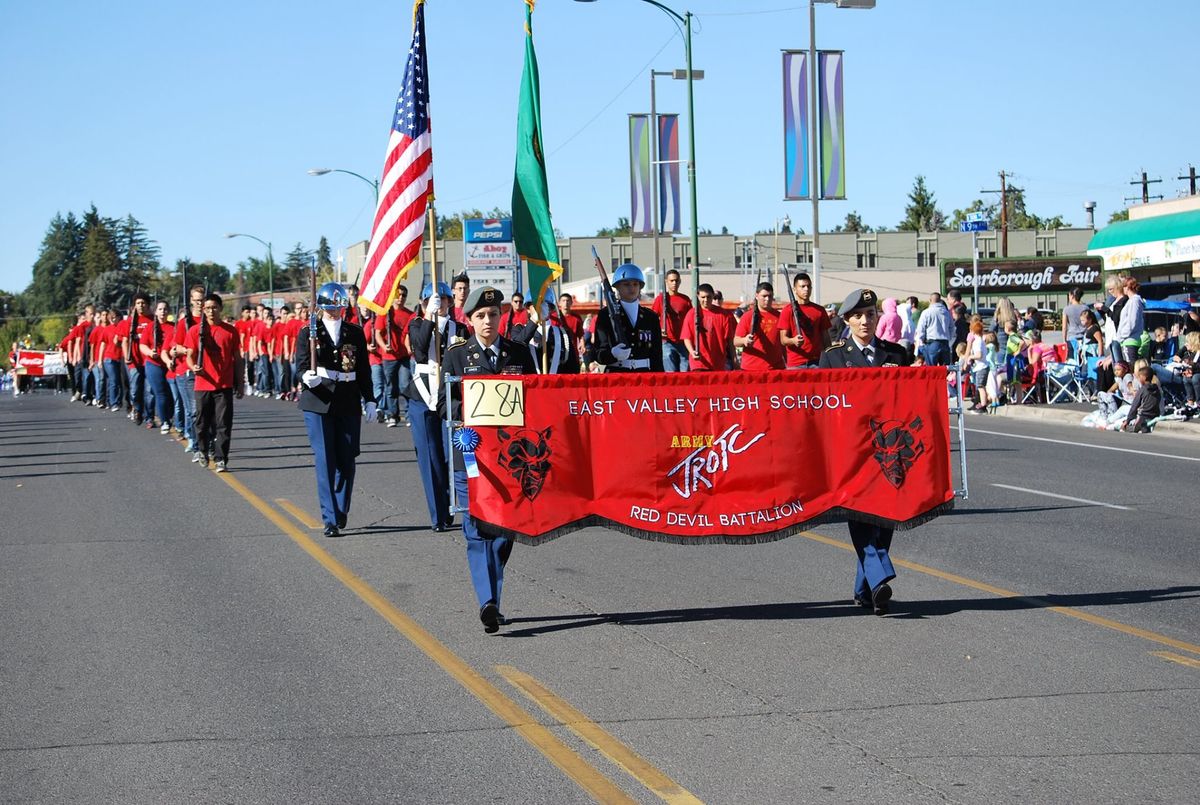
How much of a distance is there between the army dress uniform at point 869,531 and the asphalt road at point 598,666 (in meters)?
0.15

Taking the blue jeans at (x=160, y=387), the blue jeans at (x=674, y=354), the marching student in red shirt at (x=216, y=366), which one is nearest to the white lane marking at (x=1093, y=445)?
the blue jeans at (x=674, y=354)

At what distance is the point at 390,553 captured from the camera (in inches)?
431

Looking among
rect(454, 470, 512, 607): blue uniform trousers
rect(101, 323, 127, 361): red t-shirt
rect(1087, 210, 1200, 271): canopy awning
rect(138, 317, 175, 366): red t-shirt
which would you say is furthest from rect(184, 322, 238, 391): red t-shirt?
rect(1087, 210, 1200, 271): canopy awning

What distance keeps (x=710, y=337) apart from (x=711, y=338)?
0.08 ft

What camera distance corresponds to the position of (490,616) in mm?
7961

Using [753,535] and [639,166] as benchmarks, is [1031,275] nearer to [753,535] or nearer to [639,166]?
[639,166]

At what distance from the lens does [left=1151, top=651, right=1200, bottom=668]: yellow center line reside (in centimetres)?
721

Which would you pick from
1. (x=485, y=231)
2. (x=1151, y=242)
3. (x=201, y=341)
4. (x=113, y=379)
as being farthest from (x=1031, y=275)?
(x=201, y=341)

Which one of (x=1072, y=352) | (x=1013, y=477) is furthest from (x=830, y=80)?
(x=1013, y=477)

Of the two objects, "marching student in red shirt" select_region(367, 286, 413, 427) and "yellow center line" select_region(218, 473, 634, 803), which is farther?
"marching student in red shirt" select_region(367, 286, 413, 427)

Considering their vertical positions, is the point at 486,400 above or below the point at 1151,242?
below

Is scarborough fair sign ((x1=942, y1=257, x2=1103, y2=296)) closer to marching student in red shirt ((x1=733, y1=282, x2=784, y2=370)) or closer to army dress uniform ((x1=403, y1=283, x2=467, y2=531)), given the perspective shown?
marching student in red shirt ((x1=733, y1=282, x2=784, y2=370))

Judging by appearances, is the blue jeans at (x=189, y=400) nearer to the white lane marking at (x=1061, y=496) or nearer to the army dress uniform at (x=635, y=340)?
the army dress uniform at (x=635, y=340)

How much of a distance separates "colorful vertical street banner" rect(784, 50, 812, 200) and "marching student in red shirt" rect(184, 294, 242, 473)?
50.7 ft
